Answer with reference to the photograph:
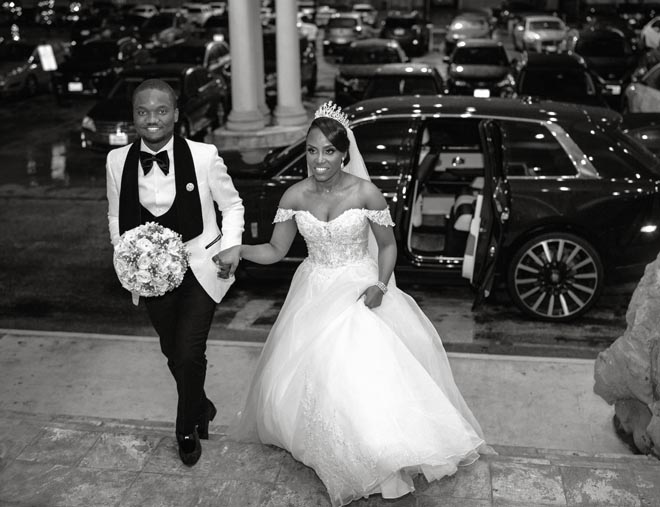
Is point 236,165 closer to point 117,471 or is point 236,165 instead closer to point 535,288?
point 535,288

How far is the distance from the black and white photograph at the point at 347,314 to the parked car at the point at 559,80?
30cm

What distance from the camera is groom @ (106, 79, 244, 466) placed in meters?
4.21

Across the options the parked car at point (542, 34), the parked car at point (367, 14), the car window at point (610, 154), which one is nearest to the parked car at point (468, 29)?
the parked car at point (542, 34)

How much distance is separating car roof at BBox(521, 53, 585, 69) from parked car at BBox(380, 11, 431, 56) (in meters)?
15.6

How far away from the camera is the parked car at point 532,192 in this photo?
6.86m

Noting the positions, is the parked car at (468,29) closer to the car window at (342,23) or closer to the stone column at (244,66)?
the car window at (342,23)

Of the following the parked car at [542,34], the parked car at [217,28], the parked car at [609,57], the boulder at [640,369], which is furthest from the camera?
the parked car at [542,34]

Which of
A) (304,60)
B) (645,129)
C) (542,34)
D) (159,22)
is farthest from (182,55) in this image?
(542,34)

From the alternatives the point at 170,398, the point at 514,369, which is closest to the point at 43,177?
the point at 170,398

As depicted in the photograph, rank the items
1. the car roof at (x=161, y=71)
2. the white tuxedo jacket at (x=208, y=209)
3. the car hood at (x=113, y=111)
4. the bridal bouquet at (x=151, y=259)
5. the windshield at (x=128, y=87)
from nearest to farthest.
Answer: the bridal bouquet at (x=151, y=259) → the white tuxedo jacket at (x=208, y=209) → the car hood at (x=113, y=111) → the windshield at (x=128, y=87) → the car roof at (x=161, y=71)

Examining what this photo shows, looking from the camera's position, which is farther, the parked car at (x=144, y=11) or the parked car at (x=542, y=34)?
the parked car at (x=144, y=11)

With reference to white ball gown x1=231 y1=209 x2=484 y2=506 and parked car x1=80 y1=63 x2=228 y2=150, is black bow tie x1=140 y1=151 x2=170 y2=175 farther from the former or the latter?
parked car x1=80 y1=63 x2=228 y2=150

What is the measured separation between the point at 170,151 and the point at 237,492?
1.66 metres

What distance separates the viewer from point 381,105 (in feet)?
24.1
